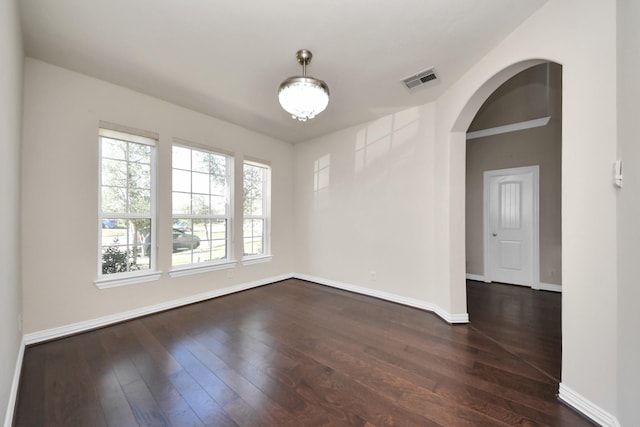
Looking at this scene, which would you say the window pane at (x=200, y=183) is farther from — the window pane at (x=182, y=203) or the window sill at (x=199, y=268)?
the window sill at (x=199, y=268)

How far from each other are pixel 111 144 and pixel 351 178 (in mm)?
3199

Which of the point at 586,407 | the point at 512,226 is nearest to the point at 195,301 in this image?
the point at 586,407

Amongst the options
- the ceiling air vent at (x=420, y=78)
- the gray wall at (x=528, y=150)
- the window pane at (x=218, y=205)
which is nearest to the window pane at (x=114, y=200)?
the window pane at (x=218, y=205)

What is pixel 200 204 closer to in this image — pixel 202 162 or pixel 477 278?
pixel 202 162

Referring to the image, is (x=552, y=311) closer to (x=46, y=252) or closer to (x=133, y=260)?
(x=133, y=260)

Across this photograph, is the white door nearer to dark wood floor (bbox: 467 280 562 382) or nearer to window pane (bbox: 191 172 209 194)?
dark wood floor (bbox: 467 280 562 382)

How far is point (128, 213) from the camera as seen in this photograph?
298 centimetres

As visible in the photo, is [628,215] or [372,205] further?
[372,205]

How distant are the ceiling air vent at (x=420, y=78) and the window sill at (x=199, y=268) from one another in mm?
3454

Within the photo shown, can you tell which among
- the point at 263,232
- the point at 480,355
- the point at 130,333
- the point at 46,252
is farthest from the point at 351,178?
the point at 46,252

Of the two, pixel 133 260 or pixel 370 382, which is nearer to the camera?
pixel 370 382

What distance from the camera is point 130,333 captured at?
2549mm

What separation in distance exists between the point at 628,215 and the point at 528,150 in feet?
13.1

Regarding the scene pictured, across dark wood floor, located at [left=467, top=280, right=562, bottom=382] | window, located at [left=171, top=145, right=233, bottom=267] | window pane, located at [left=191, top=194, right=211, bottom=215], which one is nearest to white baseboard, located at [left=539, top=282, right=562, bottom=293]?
dark wood floor, located at [left=467, top=280, right=562, bottom=382]
